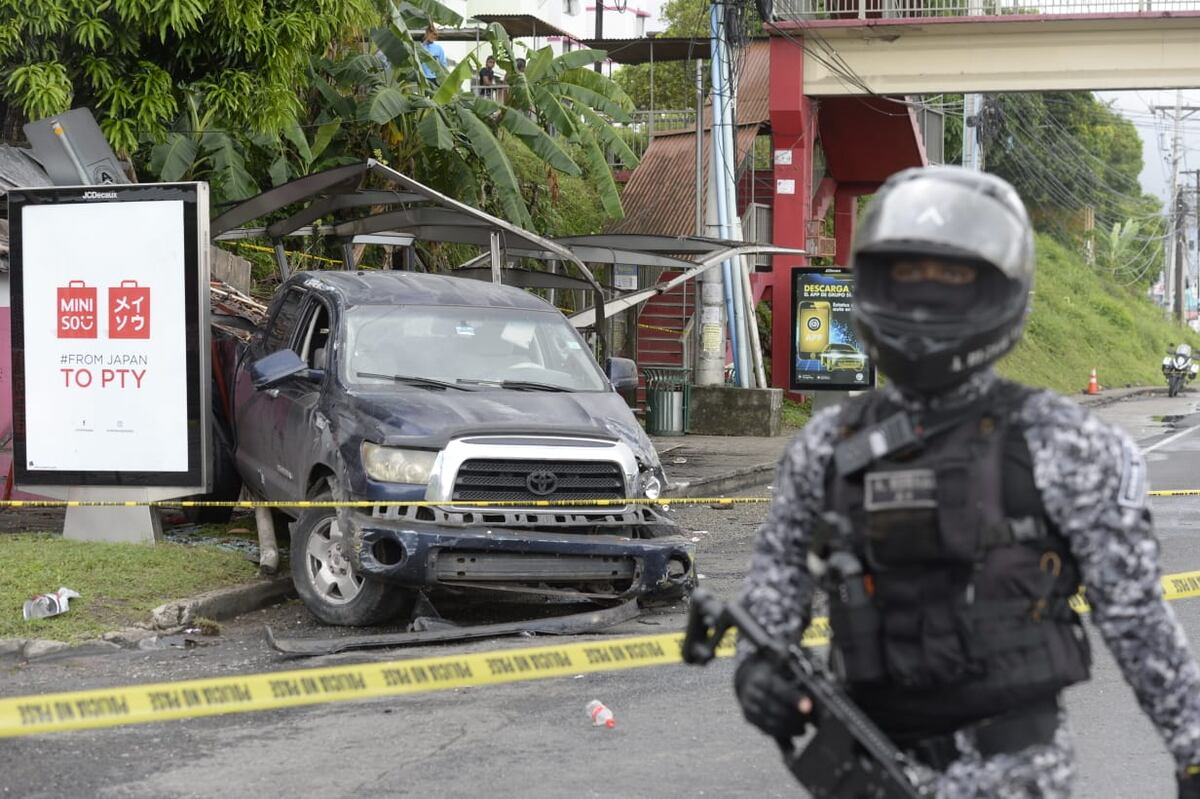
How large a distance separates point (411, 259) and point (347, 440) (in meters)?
8.67

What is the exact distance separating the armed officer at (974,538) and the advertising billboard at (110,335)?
8.12 meters

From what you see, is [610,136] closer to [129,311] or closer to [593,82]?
[593,82]

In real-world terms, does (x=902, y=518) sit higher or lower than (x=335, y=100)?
lower

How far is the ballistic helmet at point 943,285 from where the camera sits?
2.64 m

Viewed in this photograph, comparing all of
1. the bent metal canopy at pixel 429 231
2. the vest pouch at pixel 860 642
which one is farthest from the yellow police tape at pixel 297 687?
the bent metal canopy at pixel 429 231

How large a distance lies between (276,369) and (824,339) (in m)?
14.9

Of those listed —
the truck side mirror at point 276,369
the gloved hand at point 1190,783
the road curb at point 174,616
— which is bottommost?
the road curb at point 174,616

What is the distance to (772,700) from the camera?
271 centimetres

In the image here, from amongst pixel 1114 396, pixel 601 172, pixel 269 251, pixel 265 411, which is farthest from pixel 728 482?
pixel 1114 396

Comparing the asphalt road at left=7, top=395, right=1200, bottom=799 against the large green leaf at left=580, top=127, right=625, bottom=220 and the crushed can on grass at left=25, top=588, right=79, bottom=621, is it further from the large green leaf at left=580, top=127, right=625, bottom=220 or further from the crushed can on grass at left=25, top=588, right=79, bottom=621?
the large green leaf at left=580, top=127, right=625, bottom=220

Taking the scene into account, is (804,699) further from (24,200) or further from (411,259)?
(411,259)

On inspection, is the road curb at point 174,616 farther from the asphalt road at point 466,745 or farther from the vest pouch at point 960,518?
the vest pouch at point 960,518

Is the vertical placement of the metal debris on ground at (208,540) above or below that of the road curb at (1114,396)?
above

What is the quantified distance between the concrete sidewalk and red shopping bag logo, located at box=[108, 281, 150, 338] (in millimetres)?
4891
